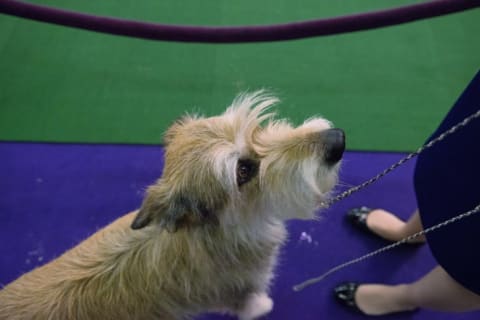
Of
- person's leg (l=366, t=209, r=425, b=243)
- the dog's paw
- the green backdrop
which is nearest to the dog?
the dog's paw

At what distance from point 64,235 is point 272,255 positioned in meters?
1.41

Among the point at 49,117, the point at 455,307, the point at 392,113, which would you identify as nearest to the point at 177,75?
the point at 49,117

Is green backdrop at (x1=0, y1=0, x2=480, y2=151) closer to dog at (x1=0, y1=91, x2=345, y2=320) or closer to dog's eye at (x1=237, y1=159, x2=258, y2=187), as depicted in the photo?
dog at (x1=0, y1=91, x2=345, y2=320)

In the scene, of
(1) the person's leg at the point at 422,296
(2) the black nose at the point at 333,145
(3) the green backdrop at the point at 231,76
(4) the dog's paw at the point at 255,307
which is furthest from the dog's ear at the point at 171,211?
(3) the green backdrop at the point at 231,76

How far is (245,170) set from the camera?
1641mm

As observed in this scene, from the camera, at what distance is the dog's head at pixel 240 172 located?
153 centimetres

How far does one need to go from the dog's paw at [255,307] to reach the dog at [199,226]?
25 centimetres

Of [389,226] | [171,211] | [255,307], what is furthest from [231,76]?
[171,211]

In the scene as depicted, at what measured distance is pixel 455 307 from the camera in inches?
71.4

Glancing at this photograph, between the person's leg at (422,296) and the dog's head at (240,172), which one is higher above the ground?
the dog's head at (240,172)

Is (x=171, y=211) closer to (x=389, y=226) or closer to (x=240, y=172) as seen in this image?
(x=240, y=172)

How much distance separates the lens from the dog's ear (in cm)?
152

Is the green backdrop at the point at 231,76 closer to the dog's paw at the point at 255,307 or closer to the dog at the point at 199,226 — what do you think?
the dog's paw at the point at 255,307

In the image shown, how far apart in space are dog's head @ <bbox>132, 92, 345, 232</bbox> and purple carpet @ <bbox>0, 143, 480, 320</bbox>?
90 centimetres
